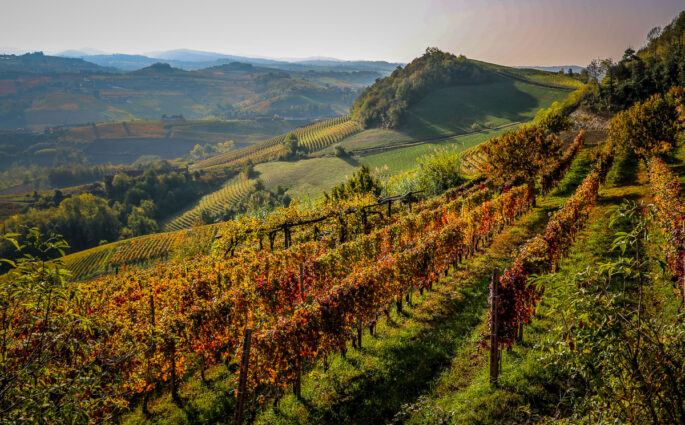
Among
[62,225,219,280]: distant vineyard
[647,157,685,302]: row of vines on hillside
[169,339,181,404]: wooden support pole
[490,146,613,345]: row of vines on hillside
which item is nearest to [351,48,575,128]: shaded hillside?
[62,225,219,280]: distant vineyard

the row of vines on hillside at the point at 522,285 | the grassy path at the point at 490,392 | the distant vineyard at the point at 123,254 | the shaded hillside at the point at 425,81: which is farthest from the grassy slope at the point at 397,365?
the shaded hillside at the point at 425,81

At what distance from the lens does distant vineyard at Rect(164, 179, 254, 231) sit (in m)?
115

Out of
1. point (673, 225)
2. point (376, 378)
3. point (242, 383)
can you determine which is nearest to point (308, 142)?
point (673, 225)

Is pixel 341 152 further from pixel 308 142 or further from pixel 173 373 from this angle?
pixel 173 373

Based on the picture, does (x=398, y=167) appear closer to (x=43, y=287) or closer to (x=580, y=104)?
(x=580, y=104)

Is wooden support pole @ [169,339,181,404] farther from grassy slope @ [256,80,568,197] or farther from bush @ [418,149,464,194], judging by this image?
grassy slope @ [256,80,568,197]

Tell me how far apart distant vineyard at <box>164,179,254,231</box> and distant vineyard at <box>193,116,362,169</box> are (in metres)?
26.0

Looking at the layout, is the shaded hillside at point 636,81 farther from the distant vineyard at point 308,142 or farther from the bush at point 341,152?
the distant vineyard at point 308,142

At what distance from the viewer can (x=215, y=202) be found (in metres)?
123

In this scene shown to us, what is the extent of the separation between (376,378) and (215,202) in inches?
4905

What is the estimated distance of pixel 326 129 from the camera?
172m

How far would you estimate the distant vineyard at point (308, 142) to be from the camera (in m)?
150

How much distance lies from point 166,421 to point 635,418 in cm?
991

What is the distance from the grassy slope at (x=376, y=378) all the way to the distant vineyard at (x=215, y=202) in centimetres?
10986
